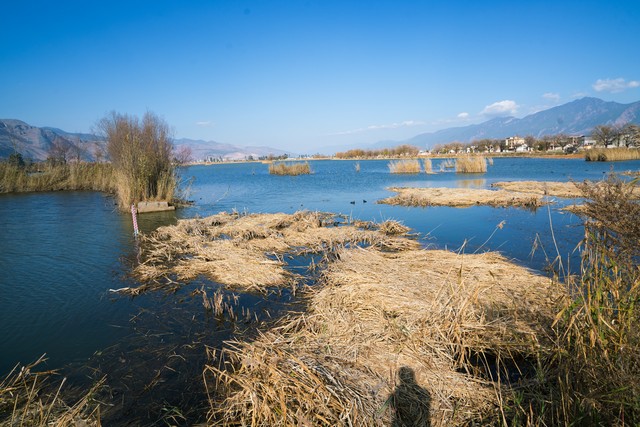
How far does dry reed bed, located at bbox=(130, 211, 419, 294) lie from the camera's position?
7176 mm

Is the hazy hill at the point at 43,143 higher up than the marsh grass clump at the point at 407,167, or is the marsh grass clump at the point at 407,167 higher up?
the hazy hill at the point at 43,143

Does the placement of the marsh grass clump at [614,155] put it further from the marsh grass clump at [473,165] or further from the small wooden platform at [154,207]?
the small wooden platform at [154,207]

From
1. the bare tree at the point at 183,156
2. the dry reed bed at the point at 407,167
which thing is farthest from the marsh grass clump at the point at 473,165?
the bare tree at the point at 183,156

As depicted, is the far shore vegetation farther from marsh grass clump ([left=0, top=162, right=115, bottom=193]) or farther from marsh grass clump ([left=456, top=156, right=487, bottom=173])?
marsh grass clump ([left=456, top=156, right=487, bottom=173])

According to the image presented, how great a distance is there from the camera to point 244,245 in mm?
9070

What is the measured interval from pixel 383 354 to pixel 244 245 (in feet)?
19.8

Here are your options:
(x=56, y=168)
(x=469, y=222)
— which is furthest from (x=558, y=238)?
(x=56, y=168)

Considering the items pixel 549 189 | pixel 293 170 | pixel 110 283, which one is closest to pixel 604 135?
pixel 293 170

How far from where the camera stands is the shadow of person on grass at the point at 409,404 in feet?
9.34

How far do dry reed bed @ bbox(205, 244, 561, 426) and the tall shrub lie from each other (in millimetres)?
13963

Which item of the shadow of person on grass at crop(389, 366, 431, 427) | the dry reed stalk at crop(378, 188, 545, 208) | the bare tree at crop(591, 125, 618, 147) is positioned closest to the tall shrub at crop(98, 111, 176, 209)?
the dry reed stalk at crop(378, 188, 545, 208)

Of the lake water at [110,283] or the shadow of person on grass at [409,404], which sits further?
the lake water at [110,283]

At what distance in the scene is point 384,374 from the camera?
3.36 meters

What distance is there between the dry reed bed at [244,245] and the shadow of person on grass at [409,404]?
3668 millimetres
